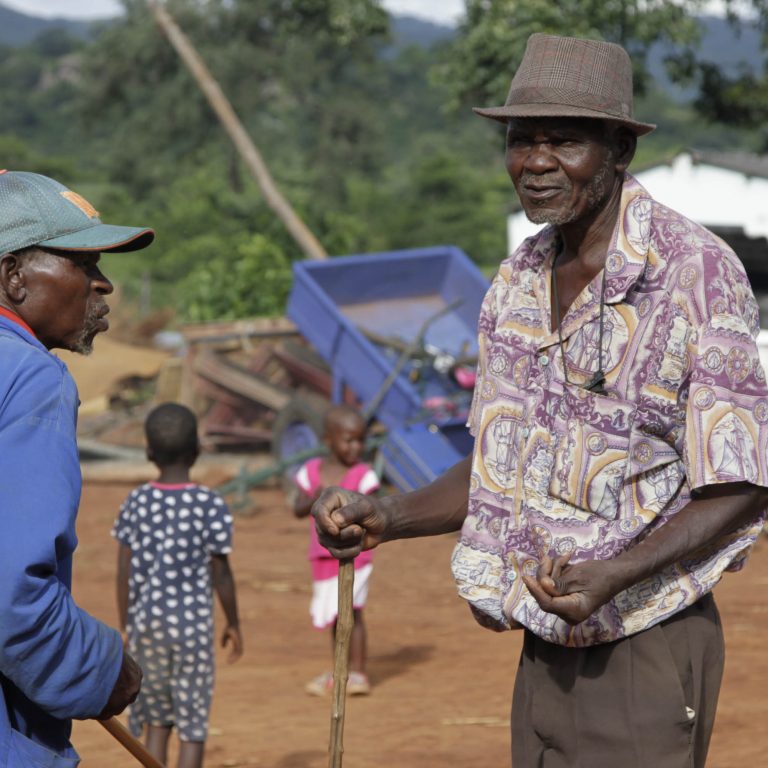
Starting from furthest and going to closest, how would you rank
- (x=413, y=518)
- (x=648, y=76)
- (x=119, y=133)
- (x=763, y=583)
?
1. (x=119, y=133)
2. (x=648, y=76)
3. (x=763, y=583)
4. (x=413, y=518)

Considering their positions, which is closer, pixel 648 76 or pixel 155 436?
pixel 155 436

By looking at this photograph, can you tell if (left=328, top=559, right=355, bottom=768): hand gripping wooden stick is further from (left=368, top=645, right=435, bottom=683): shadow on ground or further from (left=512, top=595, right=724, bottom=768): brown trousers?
(left=368, top=645, right=435, bottom=683): shadow on ground

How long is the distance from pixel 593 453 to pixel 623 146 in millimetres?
679

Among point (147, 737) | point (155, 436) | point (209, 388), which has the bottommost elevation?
point (209, 388)

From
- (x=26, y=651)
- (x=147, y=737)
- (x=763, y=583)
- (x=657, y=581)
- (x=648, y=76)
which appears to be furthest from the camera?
(x=648, y=76)

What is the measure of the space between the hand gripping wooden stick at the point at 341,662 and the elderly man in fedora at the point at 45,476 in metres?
0.42

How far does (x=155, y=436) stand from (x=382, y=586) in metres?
4.49

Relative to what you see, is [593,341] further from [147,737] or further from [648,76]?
[648,76]

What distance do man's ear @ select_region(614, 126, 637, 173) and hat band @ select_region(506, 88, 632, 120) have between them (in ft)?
0.18

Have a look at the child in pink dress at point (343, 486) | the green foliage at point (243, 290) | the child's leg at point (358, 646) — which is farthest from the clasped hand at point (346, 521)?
the green foliage at point (243, 290)

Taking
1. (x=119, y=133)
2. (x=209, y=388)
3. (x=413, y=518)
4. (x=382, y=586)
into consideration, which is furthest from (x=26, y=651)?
(x=119, y=133)

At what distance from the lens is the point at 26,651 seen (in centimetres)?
244

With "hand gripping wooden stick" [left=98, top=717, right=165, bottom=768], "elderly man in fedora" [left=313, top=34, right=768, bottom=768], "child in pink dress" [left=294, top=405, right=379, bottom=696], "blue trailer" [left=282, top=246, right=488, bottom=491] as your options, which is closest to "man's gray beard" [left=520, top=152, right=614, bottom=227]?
"elderly man in fedora" [left=313, top=34, right=768, bottom=768]

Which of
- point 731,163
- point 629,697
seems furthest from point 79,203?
point 731,163
